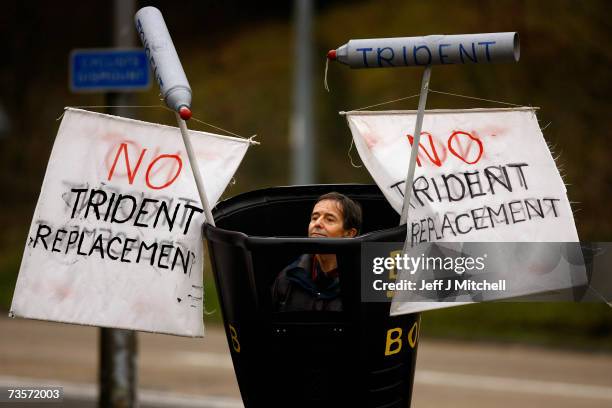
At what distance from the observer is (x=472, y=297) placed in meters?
3.08

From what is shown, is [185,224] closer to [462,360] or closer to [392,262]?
[392,262]

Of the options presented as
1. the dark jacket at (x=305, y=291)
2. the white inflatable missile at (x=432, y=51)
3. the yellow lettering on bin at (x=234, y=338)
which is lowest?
the yellow lettering on bin at (x=234, y=338)

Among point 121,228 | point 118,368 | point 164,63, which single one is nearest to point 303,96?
point 118,368

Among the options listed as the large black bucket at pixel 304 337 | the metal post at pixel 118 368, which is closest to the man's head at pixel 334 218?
the large black bucket at pixel 304 337

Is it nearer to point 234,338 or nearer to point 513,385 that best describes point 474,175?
point 234,338

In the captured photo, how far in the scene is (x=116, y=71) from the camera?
570 centimetres

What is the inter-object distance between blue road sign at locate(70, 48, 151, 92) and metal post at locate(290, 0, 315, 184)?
6.47 metres

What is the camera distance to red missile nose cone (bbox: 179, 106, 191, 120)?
294 centimetres

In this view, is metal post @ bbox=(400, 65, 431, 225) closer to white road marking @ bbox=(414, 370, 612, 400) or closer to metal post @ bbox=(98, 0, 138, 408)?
metal post @ bbox=(98, 0, 138, 408)

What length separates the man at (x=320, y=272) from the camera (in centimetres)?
295

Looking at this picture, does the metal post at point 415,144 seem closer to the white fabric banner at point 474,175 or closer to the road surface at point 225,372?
the white fabric banner at point 474,175

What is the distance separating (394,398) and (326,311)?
0.39 metres

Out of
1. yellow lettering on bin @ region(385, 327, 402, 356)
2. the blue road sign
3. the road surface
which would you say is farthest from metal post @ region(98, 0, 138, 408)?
yellow lettering on bin @ region(385, 327, 402, 356)

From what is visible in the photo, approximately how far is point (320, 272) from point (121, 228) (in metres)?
0.69
